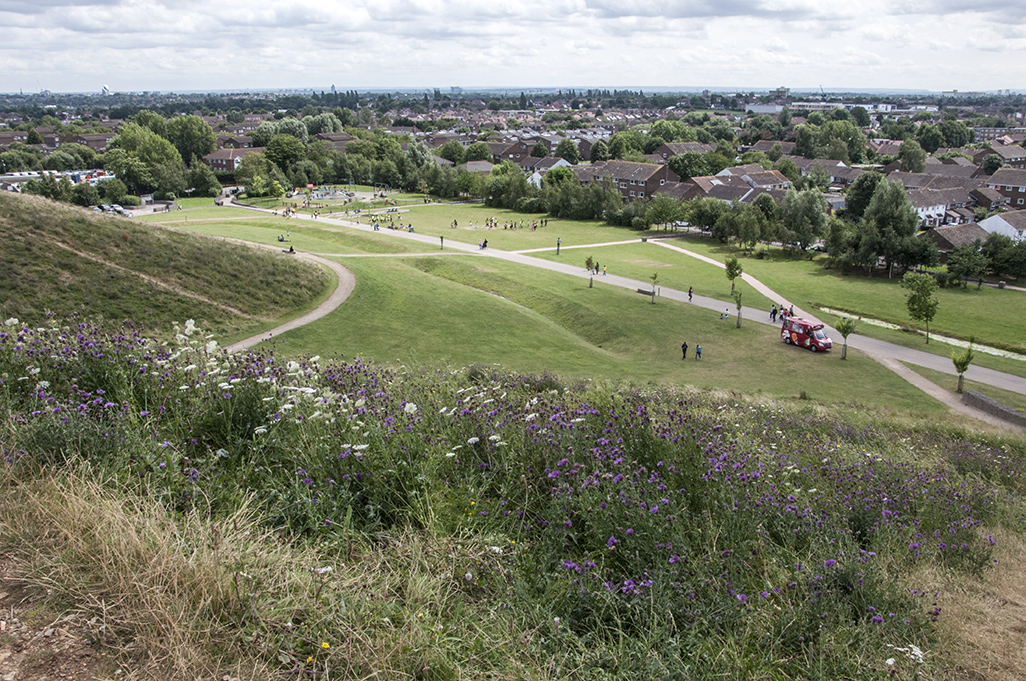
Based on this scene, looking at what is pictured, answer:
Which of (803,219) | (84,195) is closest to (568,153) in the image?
(803,219)

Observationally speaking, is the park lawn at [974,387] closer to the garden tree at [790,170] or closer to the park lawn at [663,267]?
the park lawn at [663,267]

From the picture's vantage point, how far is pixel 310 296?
3219cm

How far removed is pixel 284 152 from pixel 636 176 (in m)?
53.2

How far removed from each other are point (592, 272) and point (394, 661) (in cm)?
4209

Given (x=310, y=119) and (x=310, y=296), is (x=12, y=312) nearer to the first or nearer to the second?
(x=310, y=296)

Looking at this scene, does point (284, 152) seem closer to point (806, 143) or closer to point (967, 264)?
point (967, 264)

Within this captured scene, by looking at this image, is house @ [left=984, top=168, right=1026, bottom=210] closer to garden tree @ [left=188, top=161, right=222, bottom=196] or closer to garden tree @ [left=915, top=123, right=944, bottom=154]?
garden tree @ [left=915, top=123, right=944, bottom=154]

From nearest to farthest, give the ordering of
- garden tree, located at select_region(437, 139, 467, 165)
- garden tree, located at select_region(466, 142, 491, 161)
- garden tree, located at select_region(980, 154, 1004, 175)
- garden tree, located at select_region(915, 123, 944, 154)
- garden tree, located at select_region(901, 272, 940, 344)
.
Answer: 1. garden tree, located at select_region(901, 272, 940, 344)
2. garden tree, located at select_region(980, 154, 1004, 175)
3. garden tree, located at select_region(437, 139, 467, 165)
4. garden tree, located at select_region(466, 142, 491, 161)
5. garden tree, located at select_region(915, 123, 944, 154)

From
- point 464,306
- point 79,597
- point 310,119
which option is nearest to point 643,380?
point 464,306

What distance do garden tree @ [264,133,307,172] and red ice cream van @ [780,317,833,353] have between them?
278ft

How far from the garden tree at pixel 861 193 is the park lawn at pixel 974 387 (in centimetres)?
5157

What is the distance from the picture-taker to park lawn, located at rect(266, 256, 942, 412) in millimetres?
26234

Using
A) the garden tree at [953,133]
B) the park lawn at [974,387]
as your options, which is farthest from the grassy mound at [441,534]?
the garden tree at [953,133]

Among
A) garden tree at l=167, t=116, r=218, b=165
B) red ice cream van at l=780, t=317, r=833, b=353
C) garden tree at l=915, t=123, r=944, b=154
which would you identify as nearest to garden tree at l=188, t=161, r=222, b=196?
garden tree at l=167, t=116, r=218, b=165
